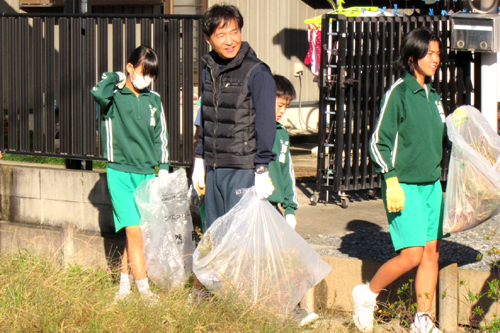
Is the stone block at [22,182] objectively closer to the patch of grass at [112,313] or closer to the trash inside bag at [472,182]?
the patch of grass at [112,313]

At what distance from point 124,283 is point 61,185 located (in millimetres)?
2044

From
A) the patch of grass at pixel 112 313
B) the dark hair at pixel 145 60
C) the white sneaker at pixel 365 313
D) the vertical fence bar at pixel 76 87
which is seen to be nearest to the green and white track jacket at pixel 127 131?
the dark hair at pixel 145 60

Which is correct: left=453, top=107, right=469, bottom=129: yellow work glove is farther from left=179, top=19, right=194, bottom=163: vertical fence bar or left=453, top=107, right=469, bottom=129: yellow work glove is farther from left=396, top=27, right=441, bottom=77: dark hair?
left=179, top=19, right=194, bottom=163: vertical fence bar

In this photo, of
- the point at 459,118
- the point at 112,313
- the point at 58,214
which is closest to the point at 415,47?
the point at 459,118

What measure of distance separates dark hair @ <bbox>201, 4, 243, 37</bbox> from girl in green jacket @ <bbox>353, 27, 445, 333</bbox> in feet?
3.57

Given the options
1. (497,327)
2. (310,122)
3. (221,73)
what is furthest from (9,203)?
(310,122)

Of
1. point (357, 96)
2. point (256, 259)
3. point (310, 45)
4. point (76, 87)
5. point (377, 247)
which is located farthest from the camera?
point (310, 45)

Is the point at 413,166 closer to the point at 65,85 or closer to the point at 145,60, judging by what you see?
the point at 145,60

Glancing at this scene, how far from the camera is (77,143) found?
266 inches

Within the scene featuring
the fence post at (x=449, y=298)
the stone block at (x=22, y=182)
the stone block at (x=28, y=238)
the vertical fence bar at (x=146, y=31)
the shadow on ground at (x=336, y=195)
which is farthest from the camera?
the shadow on ground at (x=336, y=195)

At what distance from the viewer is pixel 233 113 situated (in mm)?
4102

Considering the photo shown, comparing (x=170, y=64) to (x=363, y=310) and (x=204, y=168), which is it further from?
(x=363, y=310)

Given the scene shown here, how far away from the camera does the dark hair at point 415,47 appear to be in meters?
4.08

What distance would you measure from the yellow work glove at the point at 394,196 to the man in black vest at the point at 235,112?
0.72m
